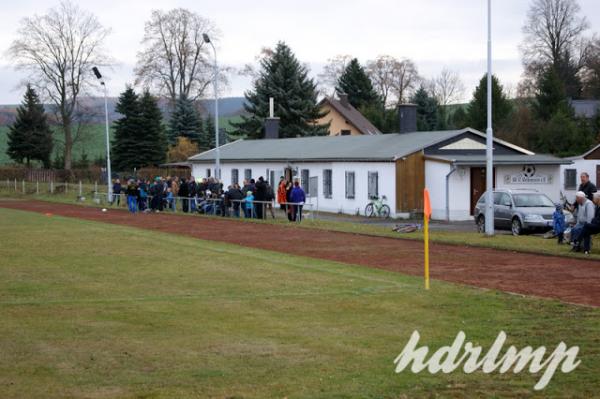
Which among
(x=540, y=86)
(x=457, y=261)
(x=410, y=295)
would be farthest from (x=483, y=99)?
(x=410, y=295)

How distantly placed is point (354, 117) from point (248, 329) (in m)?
75.4

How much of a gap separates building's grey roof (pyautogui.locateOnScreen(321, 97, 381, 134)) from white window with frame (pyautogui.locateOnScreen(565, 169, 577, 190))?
113ft

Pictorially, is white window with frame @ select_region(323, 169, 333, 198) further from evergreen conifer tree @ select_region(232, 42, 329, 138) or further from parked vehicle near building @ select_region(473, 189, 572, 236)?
evergreen conifer tree @ select_region(232, 42, 329, 138)

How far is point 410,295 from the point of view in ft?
53.3

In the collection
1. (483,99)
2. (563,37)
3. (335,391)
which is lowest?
(335,391)

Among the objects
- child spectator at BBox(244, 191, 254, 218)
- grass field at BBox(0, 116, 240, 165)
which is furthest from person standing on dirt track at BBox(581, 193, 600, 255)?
grass field at BBox(0, 116, 240, 165)

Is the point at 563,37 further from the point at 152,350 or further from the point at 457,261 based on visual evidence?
the point at 152,350

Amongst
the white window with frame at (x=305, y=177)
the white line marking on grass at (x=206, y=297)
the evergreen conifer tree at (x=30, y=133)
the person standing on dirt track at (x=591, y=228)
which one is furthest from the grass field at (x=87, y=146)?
the white line marking on grass at (x=206, y=297)

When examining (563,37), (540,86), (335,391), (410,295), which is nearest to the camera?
(335,391)

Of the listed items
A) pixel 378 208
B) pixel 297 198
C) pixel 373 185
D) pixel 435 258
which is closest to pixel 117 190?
pixel 373 185

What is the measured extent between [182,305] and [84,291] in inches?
99.5

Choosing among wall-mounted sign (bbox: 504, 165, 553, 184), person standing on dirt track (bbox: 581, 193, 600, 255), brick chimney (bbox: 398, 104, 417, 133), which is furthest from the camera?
brick chimney (bbox: 398, 104, 417, 133)

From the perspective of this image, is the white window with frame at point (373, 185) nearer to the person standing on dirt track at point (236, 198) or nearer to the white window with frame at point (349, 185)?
the white window with frame at point (349, 185)

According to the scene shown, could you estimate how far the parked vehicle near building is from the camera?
30.9 meters
